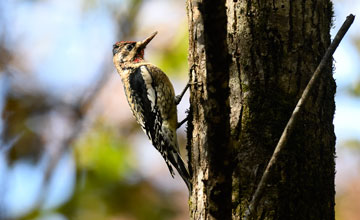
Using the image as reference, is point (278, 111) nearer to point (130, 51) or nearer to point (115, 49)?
point (130, 51)

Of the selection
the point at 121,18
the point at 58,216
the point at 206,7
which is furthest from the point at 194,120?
the point at 121,18

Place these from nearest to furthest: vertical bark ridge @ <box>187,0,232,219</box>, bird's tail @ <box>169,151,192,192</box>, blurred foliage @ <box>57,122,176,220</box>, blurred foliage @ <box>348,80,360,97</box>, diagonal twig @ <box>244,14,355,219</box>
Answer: vertical bark ridge @ <box>187,0,232,219</box>, diagonal twig @ <box>244,14,355,219</box>, bird's tail @ <box>169,151,192,192</box>, blurred foliage @ <box>57,122,176,220</box>, blurred foliage @ <box>348,80,360,97</box>

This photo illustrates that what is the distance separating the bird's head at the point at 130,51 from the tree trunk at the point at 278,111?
292 cm

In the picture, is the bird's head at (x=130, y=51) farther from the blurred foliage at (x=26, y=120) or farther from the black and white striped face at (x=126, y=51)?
the blurred foliage at (x=26, y=120)

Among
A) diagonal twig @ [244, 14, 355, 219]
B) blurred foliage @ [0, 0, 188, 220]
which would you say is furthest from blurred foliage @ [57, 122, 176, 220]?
diagonal twig @ [244, 14, 355, 219]

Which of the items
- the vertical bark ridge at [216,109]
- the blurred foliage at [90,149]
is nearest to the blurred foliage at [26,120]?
the blurred foliage at [90,149]

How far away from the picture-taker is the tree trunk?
101 inches

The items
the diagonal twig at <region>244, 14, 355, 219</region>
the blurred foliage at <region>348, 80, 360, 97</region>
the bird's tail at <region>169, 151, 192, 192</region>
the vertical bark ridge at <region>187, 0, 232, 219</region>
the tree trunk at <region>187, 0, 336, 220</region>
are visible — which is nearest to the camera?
the vertical bark ridge at <region>187, 0, 232, 219</region>

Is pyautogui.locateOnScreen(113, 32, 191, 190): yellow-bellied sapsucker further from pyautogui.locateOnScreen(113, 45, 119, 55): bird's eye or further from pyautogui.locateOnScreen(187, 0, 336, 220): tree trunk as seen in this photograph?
pyautogui.locateOnScreen(187, 0, 336, 220): tree trunk

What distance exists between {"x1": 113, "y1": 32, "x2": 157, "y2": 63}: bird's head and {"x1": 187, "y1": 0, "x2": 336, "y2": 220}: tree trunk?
292 cm

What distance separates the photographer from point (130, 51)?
5.84 m

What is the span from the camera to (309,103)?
2697mm

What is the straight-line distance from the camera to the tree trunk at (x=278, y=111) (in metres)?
2.57

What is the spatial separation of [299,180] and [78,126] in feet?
7.82
